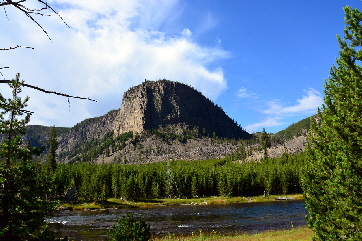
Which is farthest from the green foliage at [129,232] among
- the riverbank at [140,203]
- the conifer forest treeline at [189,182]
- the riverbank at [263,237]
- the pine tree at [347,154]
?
the conifer forest treeline at [189,182]

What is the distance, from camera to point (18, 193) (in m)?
9.79

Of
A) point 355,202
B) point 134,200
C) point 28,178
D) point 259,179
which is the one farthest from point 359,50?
point 259,179

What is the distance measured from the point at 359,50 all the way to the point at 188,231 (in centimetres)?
3411

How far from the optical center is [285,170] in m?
122

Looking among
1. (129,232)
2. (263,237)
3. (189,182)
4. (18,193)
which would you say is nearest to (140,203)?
(189,182)

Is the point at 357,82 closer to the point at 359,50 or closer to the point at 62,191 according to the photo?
the point at 359,50

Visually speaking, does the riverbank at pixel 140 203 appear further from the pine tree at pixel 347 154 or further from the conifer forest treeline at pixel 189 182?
the pine tree at pixel 347 154

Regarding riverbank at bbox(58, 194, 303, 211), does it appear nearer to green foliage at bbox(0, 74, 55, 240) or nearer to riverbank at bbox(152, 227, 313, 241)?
riverbank at bbox(152, 227, 313, 241)

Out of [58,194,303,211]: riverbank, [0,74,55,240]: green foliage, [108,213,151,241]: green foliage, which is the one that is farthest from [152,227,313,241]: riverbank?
[58,194,303,211]: riverbank

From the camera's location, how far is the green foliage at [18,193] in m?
9.30

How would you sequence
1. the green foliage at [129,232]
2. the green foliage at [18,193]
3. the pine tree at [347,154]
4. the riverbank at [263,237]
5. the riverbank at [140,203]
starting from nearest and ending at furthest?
the green foliage at [18,193] < the pine tree at [347,154] < the green foliage at [129,232] < the riverbank at [263,237] < the riverbank at [140,203]

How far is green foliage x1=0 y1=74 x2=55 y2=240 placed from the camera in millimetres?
9297

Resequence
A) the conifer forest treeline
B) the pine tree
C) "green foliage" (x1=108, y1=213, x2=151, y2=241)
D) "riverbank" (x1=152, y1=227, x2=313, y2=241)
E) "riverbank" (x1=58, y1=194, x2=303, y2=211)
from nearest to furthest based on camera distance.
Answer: the pine tree, "green foliage" (x1=108, y1=213, x2=151, y2=241), "riverbank" (x1=152, y1=227, x2=313, y2=241), "riverbank" (x1=58, y1=194, x2=303, y2=211), the conifer forest treeline

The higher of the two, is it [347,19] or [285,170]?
[347,19]
